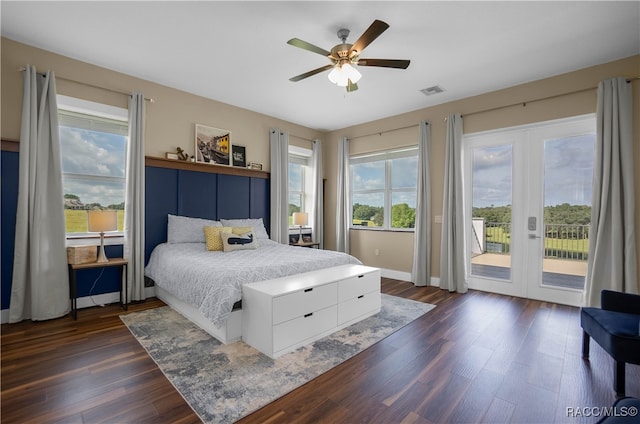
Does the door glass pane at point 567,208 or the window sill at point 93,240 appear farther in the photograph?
the door glass pane at point 567,208

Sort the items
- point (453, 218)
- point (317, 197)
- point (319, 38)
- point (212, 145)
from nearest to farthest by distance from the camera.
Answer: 1. point (319, 38)
2. point (453, 218)
3. point (212, 145)
4. point (317, 197)

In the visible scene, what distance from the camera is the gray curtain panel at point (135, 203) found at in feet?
12.3

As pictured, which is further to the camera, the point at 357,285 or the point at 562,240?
the point at 562,240

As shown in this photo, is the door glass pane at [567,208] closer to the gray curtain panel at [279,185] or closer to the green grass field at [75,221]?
the gray curtain panel at [279,185]

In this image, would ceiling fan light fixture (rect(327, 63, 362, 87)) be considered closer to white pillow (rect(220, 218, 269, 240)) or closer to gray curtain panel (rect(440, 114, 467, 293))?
gray curtain panel (rect(440, 114, 467, 293))

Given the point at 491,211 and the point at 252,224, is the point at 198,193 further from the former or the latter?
the point at 491,211

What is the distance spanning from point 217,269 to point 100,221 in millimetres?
1611

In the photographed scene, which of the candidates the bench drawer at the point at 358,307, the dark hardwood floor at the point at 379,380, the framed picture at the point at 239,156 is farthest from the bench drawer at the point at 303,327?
the framed picture at the point at 239,156

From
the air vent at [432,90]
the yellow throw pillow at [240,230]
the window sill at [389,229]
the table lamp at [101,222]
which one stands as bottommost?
the window sill at [389,229]

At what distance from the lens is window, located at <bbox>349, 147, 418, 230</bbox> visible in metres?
5.37

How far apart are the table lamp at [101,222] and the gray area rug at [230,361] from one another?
840mm

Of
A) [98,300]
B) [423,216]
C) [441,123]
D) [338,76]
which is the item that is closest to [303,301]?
[338,76]

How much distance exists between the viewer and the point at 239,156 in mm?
4973

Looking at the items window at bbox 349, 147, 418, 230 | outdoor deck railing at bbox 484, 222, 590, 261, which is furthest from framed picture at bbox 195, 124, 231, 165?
outdoor deck railing at bbox 484, 222, 590, 261
